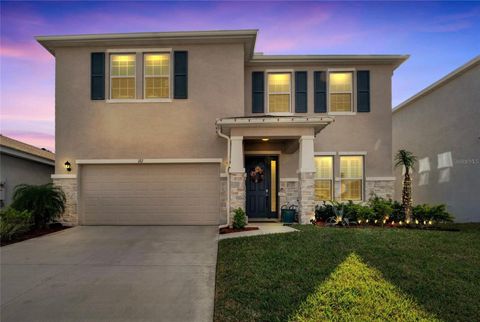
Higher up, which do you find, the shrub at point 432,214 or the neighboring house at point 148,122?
the neighboring house at point 148,122

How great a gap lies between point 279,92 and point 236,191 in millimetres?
Result: 4541

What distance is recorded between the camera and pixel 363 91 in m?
11.0

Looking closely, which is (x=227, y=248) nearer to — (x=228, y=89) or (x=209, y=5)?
(x=228, y=89)

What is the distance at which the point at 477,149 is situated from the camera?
10.8 meters

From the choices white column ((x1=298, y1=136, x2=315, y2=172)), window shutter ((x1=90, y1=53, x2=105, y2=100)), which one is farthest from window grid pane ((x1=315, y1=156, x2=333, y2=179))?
window shutter ((x1=90, y1=53, x2=105, y2=100))

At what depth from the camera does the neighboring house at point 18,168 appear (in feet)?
34.2

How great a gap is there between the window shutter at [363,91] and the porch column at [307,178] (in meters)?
3.43

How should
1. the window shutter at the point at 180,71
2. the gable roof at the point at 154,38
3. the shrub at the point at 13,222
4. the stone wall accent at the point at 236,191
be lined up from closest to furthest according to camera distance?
the shrub at the point at 13,222
the stone wall accent at the point at 236,191
the gable roof at the point at 154,38
the window shutter at the point at 180,71

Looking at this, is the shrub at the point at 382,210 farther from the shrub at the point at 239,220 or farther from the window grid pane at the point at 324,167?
the shrub at the point at 239,220

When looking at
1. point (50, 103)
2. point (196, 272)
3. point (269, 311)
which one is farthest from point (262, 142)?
point (50, 103)

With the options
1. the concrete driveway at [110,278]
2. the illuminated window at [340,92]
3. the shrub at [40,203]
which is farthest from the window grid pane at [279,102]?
the shrub at [40,203]

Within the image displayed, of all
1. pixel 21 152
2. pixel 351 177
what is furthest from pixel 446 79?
pixel 21 152

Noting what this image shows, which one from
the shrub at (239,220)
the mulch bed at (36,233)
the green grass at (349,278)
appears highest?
the shrub at (239,220)

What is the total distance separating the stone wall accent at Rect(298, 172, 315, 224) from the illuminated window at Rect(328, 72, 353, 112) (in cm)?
357
